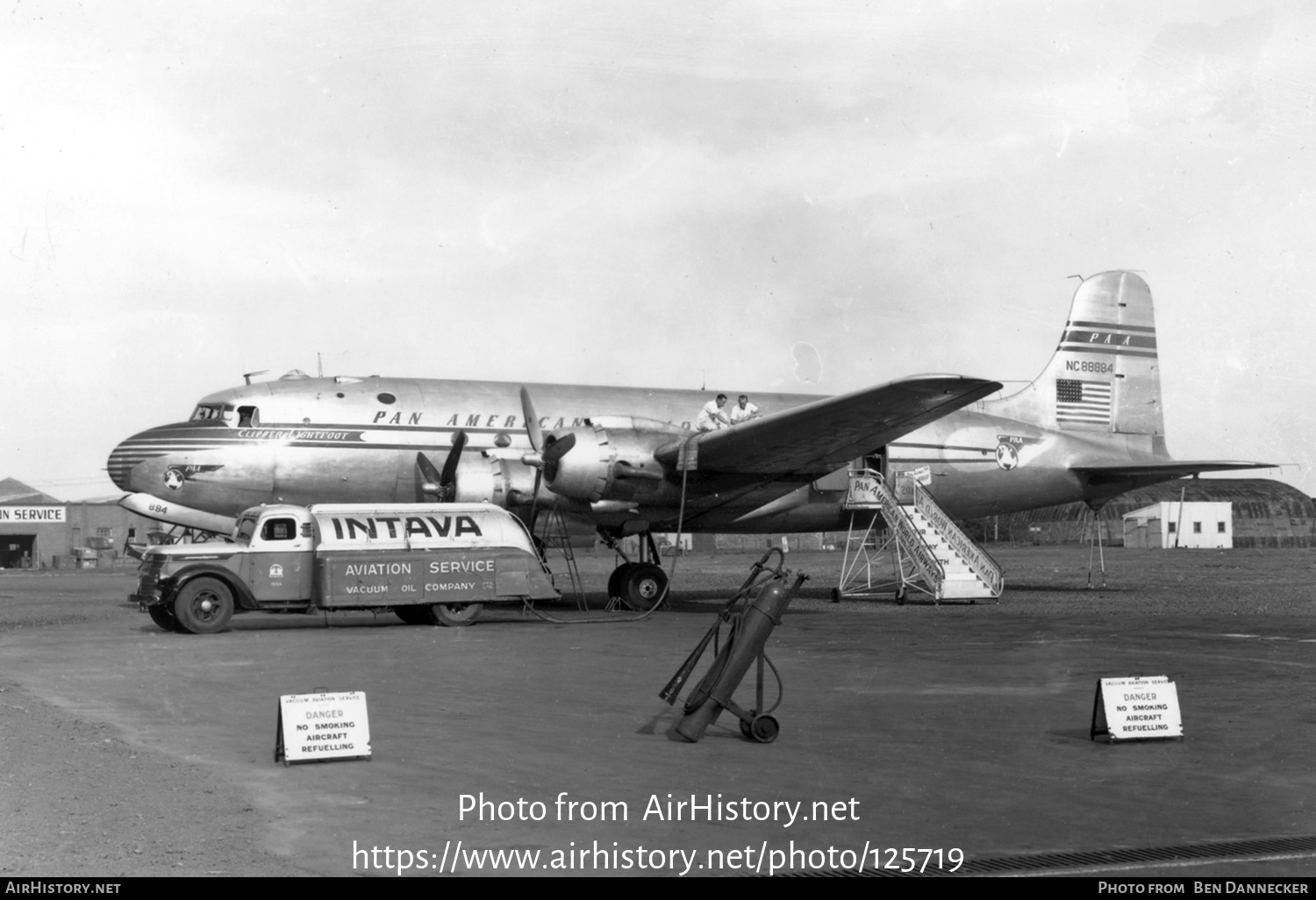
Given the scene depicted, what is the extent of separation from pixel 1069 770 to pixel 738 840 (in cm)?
279

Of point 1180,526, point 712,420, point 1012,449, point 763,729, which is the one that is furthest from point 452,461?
point 1180,526

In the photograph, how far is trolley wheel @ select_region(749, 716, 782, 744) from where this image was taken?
29.0 ft

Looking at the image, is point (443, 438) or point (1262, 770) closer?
point (1262, 770)

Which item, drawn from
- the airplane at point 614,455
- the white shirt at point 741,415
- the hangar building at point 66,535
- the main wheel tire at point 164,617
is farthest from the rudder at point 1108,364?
the hangar building at point 66,535

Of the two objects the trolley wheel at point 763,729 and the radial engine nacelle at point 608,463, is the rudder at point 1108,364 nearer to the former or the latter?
the radial engine nacelle at point 608,463

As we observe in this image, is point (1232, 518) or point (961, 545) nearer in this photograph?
point (961, 545)

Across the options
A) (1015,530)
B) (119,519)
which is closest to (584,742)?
(119,519)

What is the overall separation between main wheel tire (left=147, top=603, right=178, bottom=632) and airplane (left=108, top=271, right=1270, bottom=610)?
4390 mm

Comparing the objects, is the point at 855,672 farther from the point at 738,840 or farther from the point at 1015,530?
the point at 1015,530

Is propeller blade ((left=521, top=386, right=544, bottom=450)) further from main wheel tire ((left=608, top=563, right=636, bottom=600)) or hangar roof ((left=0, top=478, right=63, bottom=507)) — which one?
hangar roof ((left=0, top=478, right=63, bottom=507))

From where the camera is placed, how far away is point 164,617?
697 inches

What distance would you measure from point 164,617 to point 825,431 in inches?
392

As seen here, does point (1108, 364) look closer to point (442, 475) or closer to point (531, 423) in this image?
point (531, 423)

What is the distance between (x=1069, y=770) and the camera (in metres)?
7.91
